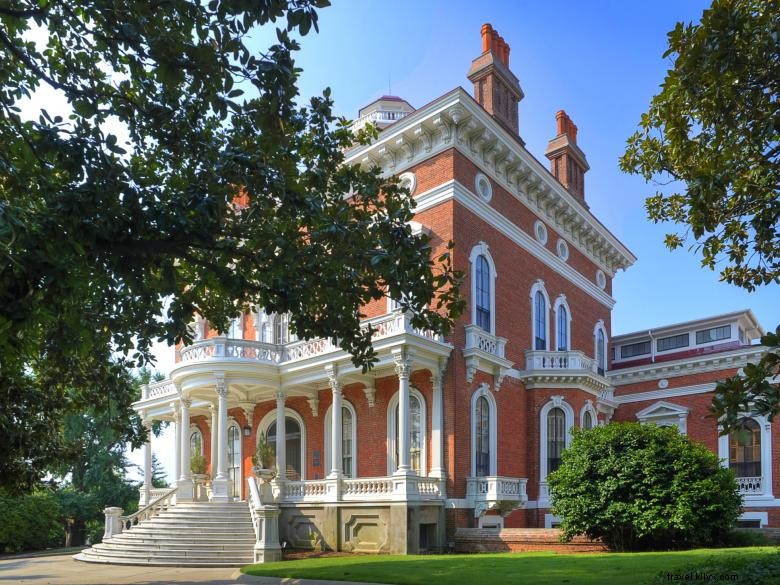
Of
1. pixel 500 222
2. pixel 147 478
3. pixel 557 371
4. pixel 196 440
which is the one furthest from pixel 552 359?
pixel 196 440

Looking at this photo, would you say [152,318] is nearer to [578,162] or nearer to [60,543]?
[578,162]

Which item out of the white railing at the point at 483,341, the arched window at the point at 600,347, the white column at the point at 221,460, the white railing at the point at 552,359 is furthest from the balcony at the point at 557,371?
the white column at the point at 221,460

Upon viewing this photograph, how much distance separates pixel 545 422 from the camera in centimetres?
2495

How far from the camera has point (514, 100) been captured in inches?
1104

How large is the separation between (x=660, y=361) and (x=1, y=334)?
30.0m

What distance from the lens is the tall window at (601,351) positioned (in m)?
32.2

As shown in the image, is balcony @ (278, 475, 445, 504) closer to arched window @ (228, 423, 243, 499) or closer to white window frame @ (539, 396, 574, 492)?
white window frame @ (539, 396, 574, 492)

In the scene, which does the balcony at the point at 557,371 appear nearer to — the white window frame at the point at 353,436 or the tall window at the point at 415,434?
the tall window at the point at 415,434

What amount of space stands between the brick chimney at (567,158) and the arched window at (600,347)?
5.66m

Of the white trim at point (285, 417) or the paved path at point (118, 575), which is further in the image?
the white trim at point (285, 417)

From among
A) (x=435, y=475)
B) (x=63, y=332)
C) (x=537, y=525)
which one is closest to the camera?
(x=63, y=332)

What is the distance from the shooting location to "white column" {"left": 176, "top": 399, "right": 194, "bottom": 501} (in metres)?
24.6

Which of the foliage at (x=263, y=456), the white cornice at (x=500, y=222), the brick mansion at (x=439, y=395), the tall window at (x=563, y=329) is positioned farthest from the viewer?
the tall window at (x=563, y=329)

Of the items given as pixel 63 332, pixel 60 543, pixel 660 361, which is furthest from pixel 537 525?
pixel 60 543
